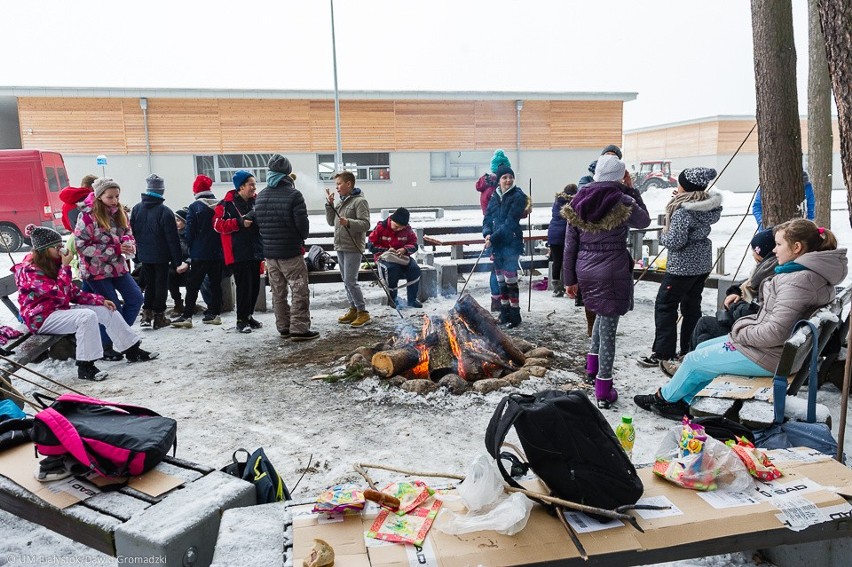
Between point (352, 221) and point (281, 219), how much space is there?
1027 mm

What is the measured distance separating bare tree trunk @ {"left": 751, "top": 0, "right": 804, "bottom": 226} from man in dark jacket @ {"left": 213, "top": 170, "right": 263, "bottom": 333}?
597 centimetres

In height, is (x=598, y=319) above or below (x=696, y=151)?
below

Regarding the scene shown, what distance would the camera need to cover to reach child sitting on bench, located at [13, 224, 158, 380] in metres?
5.52

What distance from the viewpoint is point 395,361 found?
5598 millimetres

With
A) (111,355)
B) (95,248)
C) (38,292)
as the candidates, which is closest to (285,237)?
(95,248)

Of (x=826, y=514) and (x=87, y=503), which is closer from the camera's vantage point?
(x=826, y=514)

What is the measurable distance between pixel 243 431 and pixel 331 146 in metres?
21.6

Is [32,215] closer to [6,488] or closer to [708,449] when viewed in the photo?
[6,488]

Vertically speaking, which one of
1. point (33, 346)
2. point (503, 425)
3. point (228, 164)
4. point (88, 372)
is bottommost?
point (88, 372)

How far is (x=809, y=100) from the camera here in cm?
876

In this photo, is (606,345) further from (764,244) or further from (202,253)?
Result: (202,253)

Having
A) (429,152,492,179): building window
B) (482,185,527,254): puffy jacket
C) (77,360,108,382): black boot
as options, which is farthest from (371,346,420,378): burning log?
(429,152,492,179): building window

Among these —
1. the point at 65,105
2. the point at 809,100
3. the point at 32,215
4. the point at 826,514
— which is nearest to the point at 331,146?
the point at 65,105

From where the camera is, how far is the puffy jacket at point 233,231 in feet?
24.0
